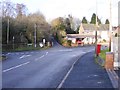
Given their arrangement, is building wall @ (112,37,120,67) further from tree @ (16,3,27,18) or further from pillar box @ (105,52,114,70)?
tree @ (16,3,27,18)

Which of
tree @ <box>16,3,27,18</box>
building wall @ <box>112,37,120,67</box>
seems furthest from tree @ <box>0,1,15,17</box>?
building wall @ <box>112,37,120,67</box>

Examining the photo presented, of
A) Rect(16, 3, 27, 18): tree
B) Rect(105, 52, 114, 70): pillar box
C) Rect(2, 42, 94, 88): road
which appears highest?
Rect(16, 3, 27, 18): tree

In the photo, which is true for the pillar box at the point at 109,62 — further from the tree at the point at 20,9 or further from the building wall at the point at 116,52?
the tree at the point at 20,9

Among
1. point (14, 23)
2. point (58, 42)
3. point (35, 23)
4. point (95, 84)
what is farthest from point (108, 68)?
point (58, 42)

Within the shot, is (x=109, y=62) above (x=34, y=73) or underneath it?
above

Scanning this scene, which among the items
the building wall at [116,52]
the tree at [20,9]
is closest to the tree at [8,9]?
the tree at [20,9]

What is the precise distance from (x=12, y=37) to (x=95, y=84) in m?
56.5

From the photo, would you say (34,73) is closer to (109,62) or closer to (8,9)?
(109,62)

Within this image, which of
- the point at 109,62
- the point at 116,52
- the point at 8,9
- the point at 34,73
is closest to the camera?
the point at 34,73

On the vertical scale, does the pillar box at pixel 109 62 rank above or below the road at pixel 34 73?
above

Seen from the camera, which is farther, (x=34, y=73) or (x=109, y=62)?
(x=109, y=62)

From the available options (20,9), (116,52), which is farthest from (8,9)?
(116,52)

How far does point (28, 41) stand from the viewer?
77312 millimetres

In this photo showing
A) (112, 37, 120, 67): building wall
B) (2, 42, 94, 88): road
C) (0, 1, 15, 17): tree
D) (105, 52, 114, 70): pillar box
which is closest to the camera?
(2, 42, 94, 88): road
